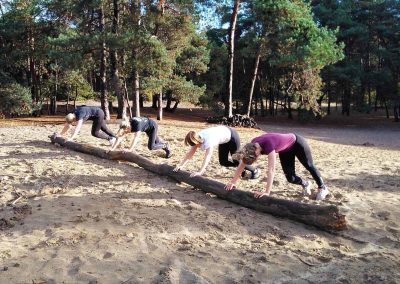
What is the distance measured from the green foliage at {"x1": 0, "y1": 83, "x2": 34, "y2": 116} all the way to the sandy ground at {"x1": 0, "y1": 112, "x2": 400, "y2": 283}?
646 inches

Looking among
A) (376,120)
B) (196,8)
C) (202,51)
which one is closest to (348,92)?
(376,120)

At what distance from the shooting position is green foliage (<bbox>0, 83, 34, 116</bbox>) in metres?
22.8

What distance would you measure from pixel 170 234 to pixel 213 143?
7.01ft

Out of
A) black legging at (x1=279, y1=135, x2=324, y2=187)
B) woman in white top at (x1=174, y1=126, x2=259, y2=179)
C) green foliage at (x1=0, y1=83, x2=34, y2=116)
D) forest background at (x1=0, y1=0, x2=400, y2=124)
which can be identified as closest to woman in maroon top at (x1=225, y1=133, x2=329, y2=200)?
black legging at (x1=279, y1=135, x2=324, y2=187)

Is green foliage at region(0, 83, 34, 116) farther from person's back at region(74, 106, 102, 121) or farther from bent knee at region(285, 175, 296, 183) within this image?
bent knee at region(285, 175, 296, 183)

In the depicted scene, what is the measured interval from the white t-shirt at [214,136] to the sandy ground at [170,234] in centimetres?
81

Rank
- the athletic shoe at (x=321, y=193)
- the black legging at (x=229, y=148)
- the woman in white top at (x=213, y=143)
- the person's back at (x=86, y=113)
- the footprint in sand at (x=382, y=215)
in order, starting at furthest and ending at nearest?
1. the person's back at (x=86, y=113)
2. the black legging at (x=229, y=148)
3. the woman in white top at (x=213, y=143)
4. the athletic shoe at (x=321, y=193)
5. the footprint in sand at (x=382, y=215)

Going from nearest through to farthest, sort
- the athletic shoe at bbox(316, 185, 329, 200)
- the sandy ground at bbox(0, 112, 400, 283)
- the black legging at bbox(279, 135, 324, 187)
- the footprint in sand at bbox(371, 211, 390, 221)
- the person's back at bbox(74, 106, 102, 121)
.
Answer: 1. the sandy ground at bbox(0, 112, 400, 283)
2. the footprint in sand at bbox(371, 211, 390, 221)
3. the black legging at bbox(279, 135, 324, 187)
4. the athletic shoe at bbox(316, 185, 329, 200)
5. the person's back at bbox(74, 106, 102, 121)

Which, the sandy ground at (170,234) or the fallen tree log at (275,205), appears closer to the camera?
the sandy ground at (170,234)

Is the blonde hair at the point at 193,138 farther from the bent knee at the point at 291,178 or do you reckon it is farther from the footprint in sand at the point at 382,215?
the footprint in sand at the point at 382,215

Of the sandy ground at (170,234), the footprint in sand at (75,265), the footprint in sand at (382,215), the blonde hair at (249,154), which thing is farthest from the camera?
the footprint in sand at (382,215)

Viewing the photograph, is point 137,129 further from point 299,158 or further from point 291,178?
point 299,158

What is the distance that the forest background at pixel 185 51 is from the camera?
60.5 ft

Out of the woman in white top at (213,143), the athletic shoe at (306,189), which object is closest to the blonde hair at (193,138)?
the woman in white top at (213,143)
